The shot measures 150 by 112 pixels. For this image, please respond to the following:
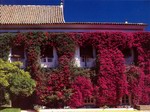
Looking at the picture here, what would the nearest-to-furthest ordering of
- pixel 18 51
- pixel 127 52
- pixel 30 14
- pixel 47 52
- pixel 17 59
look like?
pixel 17 59
pixel 18 51
pixel 47 52
pixel 127 52
pixel 30 14

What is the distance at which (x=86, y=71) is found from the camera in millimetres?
31031

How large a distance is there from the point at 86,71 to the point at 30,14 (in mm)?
9684

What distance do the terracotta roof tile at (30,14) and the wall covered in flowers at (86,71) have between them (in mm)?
3809

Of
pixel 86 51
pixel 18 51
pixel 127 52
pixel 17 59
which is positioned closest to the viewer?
pixel 17 59

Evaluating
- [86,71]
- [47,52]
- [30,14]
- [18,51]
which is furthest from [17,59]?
[30,14]

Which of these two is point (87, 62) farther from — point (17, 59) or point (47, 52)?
point (17, 59)

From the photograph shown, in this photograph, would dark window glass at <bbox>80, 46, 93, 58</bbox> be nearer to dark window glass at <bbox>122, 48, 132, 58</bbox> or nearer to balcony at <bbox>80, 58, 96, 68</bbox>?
balcony at <bbox>80, 58, 96, 68</bbox>

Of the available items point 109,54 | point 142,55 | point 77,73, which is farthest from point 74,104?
point 142,55

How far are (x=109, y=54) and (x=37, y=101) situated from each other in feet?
24.2

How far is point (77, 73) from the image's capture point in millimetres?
30797

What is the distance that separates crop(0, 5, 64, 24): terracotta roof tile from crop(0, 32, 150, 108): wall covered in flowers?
381 centimetres

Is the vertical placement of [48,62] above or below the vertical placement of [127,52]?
below

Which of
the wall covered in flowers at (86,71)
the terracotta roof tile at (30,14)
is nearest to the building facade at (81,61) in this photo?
the wall covered in flowers at (86,71)

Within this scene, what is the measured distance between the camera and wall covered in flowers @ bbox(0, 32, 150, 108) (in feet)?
98.7
